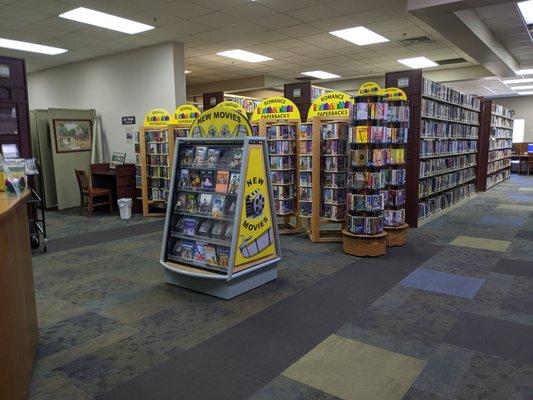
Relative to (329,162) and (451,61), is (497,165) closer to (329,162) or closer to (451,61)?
(451,61)

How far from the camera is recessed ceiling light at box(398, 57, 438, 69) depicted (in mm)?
11019

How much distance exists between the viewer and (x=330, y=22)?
741 cm

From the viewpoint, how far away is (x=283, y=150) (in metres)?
6.41

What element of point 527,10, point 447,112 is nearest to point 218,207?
point 447,112

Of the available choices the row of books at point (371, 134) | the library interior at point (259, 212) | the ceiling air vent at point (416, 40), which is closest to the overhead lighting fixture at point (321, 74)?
the library interior at point (259, 212)

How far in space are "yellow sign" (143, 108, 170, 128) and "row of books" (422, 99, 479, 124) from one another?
4.91 metres

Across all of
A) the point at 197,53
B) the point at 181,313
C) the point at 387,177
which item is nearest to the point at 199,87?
the point at 197,53

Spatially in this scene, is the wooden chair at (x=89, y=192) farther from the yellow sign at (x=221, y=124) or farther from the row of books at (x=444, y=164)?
the row of books at (x=444, y=164)

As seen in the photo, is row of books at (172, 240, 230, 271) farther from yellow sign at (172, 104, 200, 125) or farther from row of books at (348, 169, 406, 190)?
yellow sign at (172, 104, 200, 125)

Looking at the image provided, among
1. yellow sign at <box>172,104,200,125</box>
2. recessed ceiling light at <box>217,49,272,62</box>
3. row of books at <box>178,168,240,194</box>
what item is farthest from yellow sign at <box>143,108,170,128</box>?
row of books at <box>178,168,240,194</box>

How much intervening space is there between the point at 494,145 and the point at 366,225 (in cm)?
952

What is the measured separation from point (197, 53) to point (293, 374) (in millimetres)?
8556

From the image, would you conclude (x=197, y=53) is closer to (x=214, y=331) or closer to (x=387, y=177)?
(x=387, y=177)

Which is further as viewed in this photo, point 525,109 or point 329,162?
point 525,109
